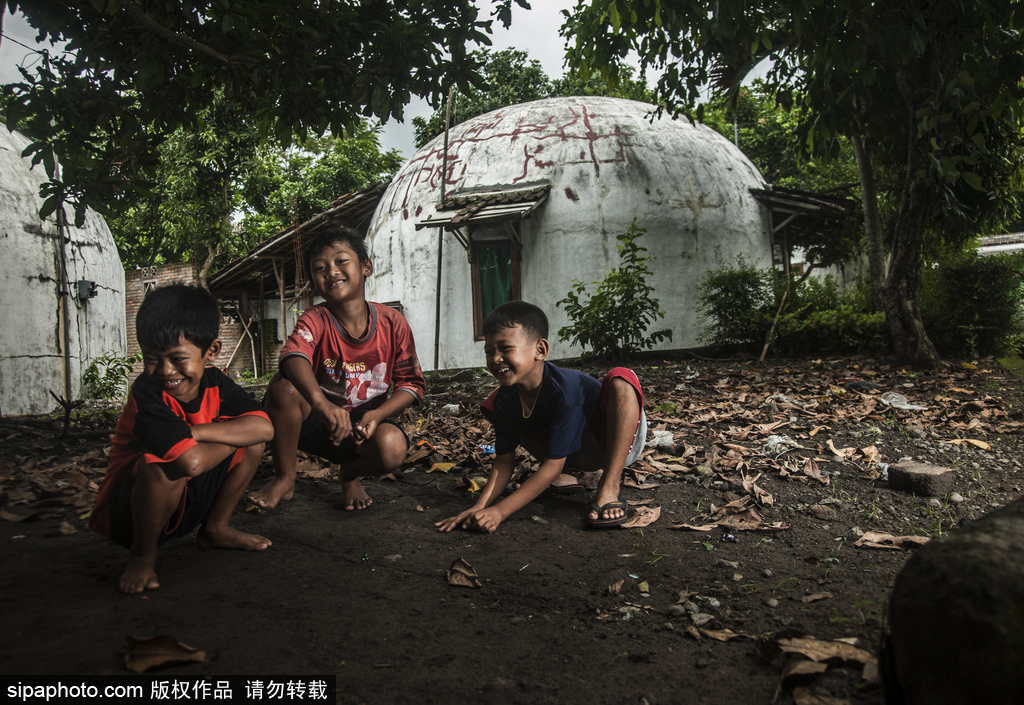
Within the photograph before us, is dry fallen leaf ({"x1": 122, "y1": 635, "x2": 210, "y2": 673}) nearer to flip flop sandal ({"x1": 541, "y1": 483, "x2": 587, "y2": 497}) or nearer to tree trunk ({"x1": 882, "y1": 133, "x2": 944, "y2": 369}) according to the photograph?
flip flop sandal ({"x1": 541, "y1": 483, "x2": 587, "y2": 497})

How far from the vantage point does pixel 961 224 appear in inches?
294

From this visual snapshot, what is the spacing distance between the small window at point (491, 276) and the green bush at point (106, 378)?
5.25 meters

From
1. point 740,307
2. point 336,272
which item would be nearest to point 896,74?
point 740,307

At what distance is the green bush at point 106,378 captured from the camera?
8.67 metres

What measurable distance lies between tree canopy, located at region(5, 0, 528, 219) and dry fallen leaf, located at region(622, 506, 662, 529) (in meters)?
2.50

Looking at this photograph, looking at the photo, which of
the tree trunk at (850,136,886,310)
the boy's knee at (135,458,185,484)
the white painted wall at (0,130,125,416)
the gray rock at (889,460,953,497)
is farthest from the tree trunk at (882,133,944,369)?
the white painted wall at (0,130,125,416)

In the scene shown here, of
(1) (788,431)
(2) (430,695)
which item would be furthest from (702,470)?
(2) (430,695)

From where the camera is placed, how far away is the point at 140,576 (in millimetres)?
1851

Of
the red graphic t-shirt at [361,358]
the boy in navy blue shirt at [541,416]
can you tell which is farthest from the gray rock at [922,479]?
the red graphic t-shirt at [361,358]

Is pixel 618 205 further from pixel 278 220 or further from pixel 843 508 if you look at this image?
pixel 278 220

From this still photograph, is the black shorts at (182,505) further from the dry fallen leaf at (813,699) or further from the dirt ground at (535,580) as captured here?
the dry fallen leaf at (813,699)

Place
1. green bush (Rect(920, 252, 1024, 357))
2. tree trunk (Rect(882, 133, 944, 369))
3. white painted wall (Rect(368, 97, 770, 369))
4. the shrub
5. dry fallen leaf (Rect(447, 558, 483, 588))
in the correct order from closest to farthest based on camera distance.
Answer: dry fallen leaf (Rect(447, 558, 483, 588)) < tree trunk (Rect(882, 133, 944, 369)) < green bush (Rect(920, 252, 1024, 357)) < the shrub < white painted wall (Rect(368, 97, 770, 369))

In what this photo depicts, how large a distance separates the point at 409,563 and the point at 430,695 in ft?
3.03

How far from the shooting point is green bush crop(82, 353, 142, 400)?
867 centimetres
